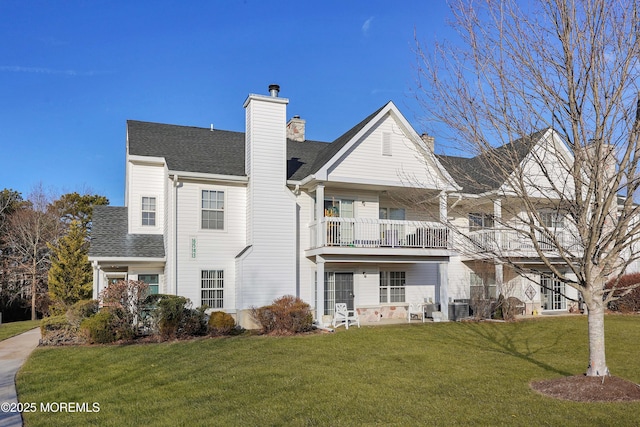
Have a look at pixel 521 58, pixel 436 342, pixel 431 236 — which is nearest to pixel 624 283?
pixel 431 236

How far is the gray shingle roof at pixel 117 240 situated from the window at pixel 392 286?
866cm

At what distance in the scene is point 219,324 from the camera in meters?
16.0

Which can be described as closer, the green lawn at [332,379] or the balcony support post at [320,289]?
the green lawn at [332,379]

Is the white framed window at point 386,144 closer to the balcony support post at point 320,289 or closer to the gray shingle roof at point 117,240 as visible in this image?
the balcony support post at point 320,289

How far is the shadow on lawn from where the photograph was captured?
39.5ft

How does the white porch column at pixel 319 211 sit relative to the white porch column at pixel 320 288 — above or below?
above

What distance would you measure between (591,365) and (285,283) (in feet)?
37.9

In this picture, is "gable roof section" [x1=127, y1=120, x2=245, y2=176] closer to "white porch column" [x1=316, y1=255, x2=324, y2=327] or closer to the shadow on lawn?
"white porch column" [x1=316, y1=255, x2=324, y2=327]

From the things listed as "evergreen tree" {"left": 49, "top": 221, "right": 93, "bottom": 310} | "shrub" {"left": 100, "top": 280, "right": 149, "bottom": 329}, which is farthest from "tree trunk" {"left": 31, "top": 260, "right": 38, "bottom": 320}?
"shrub" {"left": 100, "top": 280, "right": 149, "bottom": 329}

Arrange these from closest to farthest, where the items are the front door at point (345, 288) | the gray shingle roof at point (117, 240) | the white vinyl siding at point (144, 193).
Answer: the gray shingle roof at point (117, 240), the white vinyl siding at point (144, 193), the front door at point (345, 288)

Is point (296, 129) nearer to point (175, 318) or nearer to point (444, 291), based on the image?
point (444, 291)

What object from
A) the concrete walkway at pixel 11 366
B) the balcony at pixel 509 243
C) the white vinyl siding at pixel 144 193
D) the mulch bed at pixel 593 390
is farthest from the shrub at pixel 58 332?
the mulch bed at pixel 593 390

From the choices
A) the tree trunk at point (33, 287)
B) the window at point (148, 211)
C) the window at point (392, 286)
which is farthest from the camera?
the tree trunk at point (33, 287)

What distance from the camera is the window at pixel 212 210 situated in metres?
18.7
